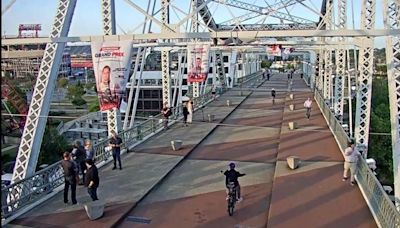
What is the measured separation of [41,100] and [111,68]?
2.31 metres

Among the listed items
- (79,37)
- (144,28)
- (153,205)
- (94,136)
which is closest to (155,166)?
(153,205)

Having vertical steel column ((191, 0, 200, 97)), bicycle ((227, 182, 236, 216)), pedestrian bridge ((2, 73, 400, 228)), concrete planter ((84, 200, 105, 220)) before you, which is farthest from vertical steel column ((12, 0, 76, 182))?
vertical steel column ((191, 0, 200, 97))

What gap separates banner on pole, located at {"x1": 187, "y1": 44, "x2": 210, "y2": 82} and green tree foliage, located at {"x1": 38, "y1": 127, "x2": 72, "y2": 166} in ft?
61.2

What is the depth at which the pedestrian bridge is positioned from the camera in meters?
10.5

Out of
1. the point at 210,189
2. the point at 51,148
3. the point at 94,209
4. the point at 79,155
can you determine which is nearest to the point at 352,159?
the point at 210,189

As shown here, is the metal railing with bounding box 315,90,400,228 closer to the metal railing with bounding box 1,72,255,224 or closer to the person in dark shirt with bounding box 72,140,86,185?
the person in dark shirt with bounding box 72,140,86,185

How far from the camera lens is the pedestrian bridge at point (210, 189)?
10492 mm

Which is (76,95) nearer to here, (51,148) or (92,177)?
(51,148)

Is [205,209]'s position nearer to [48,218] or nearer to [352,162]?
[48,218]

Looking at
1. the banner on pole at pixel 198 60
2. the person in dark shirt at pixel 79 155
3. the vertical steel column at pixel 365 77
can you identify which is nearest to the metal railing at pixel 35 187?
the person in dark shirt at pixel 79 155

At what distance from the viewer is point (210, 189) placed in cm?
1312

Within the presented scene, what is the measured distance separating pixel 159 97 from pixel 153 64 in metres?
13.0

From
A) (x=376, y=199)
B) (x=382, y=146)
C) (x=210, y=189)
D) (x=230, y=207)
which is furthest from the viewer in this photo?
(x=382, y=146)

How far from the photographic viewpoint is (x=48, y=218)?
34.7ft
